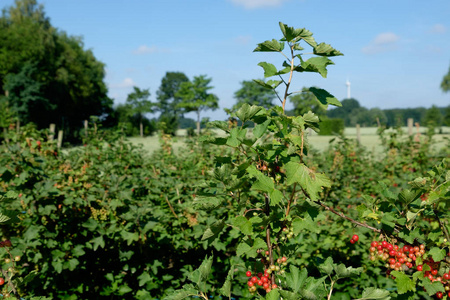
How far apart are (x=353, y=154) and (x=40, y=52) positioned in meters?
39.8

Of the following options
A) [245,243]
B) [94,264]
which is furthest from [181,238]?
[245,243]

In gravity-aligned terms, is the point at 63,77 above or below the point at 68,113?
above

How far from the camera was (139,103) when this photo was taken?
6334 cm

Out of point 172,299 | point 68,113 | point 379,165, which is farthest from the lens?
point 68,113

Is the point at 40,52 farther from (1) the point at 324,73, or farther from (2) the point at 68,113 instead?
(1) the point at 324,73

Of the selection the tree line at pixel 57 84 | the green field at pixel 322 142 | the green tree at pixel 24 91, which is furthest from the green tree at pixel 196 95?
the green tree at pixel 24 91

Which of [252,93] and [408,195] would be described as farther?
[252,93]

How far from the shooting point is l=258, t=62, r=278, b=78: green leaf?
1.72 metres

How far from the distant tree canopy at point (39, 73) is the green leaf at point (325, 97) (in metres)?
38.9

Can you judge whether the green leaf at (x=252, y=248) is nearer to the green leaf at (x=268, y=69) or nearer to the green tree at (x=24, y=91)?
the green leaf at (x=268, y=69)

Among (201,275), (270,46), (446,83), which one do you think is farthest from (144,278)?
(446,83)

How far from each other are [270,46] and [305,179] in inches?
24.5

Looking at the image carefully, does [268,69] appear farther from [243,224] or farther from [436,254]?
[436,254]

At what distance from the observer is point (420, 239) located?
6.47ft
